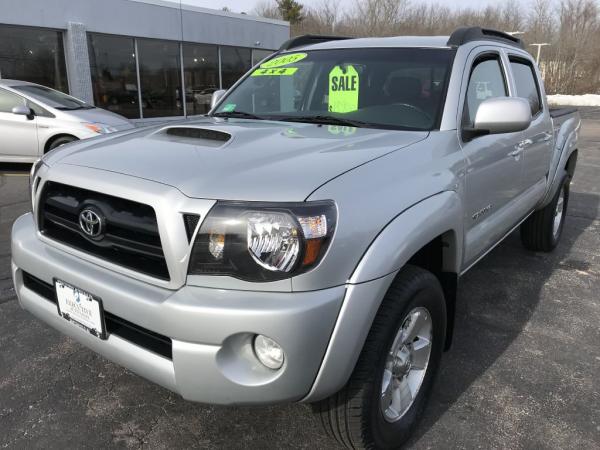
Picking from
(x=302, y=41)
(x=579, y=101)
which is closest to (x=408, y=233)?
(x=302, y=41)

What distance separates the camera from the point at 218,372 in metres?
1.66

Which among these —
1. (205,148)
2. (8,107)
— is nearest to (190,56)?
(8,107)

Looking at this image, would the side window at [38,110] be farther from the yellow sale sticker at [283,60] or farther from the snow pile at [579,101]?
the snow pile at [579,101]

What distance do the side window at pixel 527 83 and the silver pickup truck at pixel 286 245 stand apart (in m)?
1.08

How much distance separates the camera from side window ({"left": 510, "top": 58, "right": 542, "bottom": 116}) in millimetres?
3677

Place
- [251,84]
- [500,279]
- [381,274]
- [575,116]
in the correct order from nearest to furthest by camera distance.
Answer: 1. [381,274]
2. [251,84]
3. [500,279]
4. [575,116]

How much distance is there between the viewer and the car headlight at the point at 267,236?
164 cm

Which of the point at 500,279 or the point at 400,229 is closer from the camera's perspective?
the point at 400,229

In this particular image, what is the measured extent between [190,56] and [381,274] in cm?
1467

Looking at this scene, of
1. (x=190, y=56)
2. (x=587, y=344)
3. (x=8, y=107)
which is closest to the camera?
(x=587, y=344)

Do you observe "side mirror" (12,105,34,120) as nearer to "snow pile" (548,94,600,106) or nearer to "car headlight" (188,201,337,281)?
"car headlight" (188,201,337,281)

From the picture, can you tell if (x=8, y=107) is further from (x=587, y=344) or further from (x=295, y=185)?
(x=587, y=344)

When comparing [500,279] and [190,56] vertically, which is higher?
[190,56]

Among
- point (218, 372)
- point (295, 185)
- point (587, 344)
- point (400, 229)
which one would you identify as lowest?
point (587, 344)
